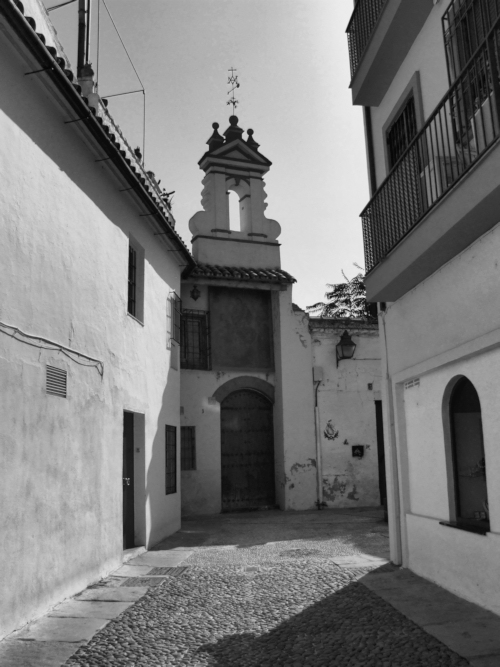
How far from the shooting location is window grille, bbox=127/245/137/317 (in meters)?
9.78

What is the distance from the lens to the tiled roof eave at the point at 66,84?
5.37 metres

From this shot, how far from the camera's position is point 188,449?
13367 millimetres

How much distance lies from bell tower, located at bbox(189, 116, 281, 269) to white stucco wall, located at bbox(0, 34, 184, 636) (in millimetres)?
5182

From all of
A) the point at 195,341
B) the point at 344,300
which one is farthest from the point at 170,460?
the point at 344,300

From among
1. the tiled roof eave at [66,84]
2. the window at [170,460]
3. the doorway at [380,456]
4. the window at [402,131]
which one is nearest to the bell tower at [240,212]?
the doorway at [380,456]

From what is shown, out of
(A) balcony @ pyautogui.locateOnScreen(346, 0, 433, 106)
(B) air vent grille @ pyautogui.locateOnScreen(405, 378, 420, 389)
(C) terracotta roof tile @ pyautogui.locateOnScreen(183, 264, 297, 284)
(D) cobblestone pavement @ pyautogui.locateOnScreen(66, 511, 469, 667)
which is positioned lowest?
(D) cobblestone pavement @ pyautogui.locateOnScreen(66, 511, 469, 667)

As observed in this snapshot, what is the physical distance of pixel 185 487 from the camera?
518 inches

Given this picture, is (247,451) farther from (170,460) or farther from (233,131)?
(233,131)

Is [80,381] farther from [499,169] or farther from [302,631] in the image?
[499,169]

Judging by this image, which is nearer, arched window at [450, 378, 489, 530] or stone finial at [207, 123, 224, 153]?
arched window at [450, 378, 489, 530]

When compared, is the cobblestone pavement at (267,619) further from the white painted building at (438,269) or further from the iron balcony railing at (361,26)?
the iron balcony railing at (361,26)

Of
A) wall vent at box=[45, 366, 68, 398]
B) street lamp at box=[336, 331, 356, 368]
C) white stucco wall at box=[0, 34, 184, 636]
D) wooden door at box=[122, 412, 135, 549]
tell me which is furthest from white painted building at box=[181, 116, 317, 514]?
wall vent at box=[45, 366, 68, 398]

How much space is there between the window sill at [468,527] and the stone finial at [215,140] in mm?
11064

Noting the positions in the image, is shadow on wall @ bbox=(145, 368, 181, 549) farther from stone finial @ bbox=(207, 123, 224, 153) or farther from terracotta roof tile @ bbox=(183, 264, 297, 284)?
stone finial @ bbox=(207, 123, 224, 153)
